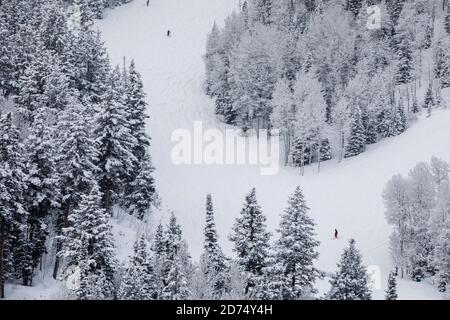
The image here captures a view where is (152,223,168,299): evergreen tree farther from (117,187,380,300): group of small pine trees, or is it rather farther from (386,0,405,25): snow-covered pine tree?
(386,0,405,25): snow-covered pine tree

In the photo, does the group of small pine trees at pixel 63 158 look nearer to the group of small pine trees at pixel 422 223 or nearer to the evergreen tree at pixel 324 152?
the group of small pine trees at pixel 422 223

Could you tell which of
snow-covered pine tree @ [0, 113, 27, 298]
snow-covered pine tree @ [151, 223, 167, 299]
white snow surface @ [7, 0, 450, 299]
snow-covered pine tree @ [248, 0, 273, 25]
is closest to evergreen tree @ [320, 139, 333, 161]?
white snow surface @ [7, 0, 450, 299]

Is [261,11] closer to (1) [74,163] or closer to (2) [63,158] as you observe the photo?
(2) [63,158]

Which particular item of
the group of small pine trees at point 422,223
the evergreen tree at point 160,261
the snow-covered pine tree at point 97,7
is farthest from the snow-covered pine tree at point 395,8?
the evergreen tree at point 160,261

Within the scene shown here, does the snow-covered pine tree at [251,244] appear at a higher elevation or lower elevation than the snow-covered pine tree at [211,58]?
lower
